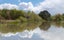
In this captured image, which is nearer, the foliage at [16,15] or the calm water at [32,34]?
the calm water at [32,34]

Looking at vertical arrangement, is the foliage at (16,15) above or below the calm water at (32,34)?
above

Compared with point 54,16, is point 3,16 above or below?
below

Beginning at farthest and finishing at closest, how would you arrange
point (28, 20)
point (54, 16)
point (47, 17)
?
point (54, 16)
point (47, 17)
point (28, 20)

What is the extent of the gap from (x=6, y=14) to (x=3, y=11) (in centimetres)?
72

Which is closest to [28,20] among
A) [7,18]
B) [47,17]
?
[7,18]

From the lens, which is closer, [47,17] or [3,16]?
[3,16]

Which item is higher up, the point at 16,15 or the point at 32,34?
the point at 16,15

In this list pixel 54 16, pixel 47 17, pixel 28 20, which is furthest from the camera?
pixel 54 16

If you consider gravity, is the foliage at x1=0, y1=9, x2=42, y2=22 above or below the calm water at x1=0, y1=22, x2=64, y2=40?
above

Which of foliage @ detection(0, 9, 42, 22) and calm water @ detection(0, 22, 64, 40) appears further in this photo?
Result: foliage @ detection(0, 9, 42, 22)

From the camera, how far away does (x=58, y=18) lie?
39.6 meters

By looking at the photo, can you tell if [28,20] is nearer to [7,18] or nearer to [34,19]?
[34,19]

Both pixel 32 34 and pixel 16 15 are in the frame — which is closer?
pixel 32 34

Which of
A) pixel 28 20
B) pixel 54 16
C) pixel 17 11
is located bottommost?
pixel 28 20
